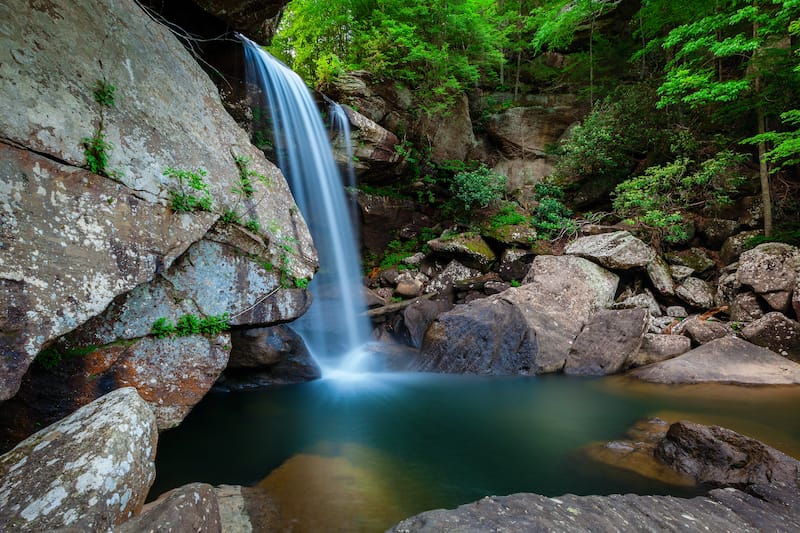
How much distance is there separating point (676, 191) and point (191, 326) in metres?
11.8

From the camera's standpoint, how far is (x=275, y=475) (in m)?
4.02

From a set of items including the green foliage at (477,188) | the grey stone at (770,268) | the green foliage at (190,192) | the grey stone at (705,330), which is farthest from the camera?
the green foliage at (477,188)

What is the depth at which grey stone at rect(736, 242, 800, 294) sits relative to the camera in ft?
24.2

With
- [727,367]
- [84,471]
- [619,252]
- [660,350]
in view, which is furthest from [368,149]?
[84,471]

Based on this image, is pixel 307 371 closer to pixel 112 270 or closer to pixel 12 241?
pixel 112 270

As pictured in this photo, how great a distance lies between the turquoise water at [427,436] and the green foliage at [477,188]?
21.4 feet

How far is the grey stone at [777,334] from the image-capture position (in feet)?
22.3

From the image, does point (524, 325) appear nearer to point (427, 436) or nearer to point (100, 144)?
point (427, 436)

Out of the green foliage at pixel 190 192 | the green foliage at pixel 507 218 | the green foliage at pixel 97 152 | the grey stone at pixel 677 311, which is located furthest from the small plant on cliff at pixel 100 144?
the grey stone at pixel 677 311

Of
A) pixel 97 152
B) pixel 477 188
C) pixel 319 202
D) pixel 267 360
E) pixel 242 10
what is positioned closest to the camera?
pixel 97 152

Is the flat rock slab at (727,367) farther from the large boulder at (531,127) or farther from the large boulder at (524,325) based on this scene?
the large boulder at (531,127)

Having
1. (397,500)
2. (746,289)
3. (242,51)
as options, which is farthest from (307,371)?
(746,289)

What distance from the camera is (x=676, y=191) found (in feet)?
32.4

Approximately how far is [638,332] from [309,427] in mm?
6705
